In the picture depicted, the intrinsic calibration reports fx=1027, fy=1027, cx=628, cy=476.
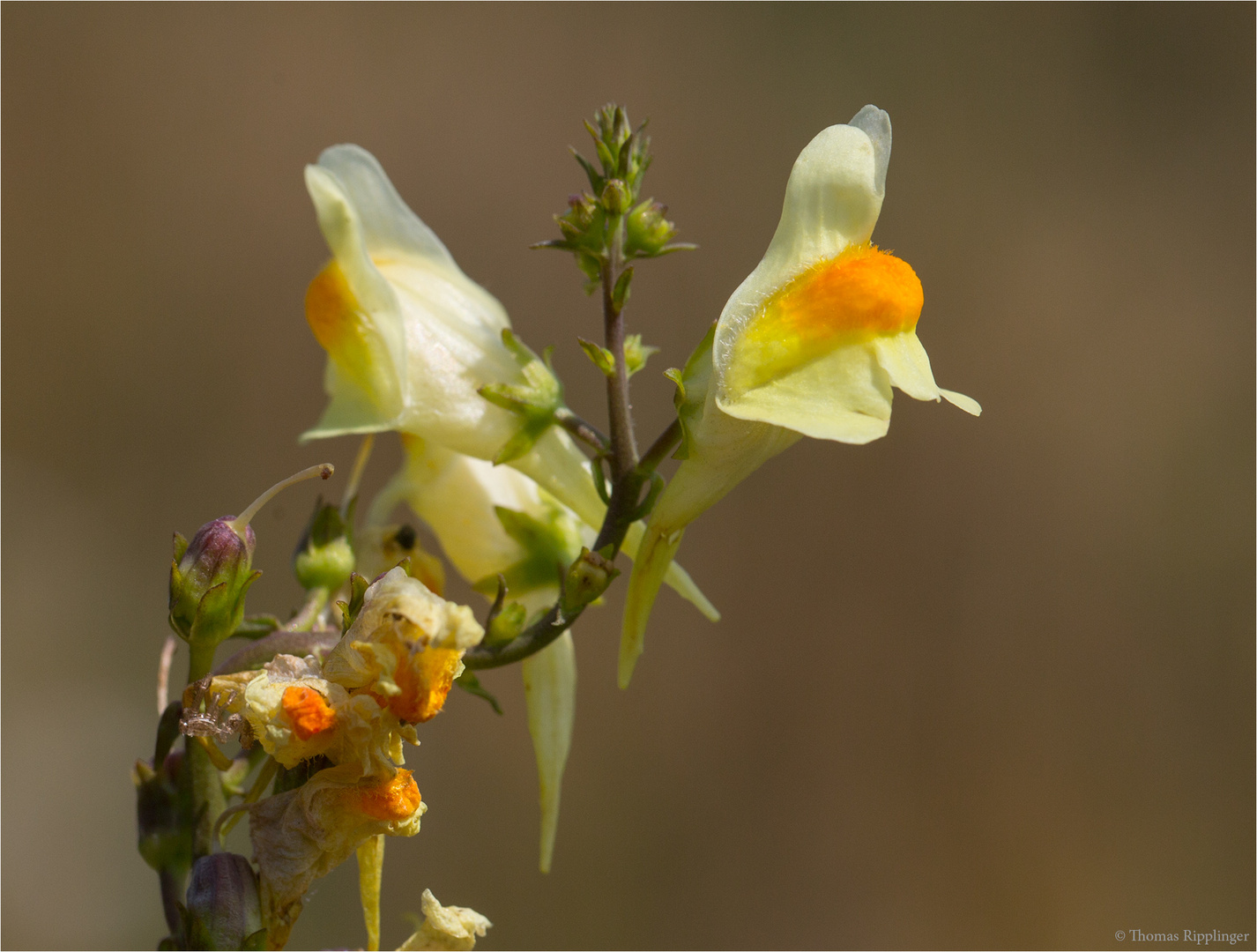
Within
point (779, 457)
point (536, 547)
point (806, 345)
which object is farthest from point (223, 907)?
point (779, 457)

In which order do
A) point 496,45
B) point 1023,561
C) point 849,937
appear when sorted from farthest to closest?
point 496,45 < point 1023,561 < point 849,937

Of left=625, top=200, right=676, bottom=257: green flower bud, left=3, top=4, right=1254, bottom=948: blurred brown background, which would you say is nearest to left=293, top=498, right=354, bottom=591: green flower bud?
left=625, top=200, right=676, bottom=257: green flower bud

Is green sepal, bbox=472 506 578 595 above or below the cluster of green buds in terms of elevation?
below

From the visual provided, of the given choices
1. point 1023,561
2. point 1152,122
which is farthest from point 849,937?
point 1152,122

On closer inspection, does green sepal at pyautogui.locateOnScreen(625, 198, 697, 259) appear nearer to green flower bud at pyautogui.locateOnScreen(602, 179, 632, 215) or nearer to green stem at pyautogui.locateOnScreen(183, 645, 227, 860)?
green flower bud at pyautogui.locateOnScreen(602, 179, 632, 215)

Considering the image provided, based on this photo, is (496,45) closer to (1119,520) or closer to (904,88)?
(904,88)

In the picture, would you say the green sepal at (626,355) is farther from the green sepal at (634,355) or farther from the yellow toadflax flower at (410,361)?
the yellow toadflax flower at (410,361)

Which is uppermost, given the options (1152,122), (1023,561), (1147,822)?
(1152,122)
